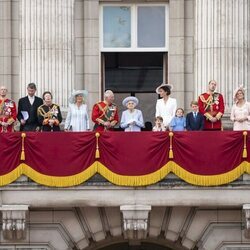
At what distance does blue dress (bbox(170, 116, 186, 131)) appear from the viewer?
203 feet

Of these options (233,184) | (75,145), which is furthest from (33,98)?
(233,184)

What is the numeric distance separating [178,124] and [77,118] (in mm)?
2944

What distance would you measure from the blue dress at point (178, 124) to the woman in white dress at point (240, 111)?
4.63ft

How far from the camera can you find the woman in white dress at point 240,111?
2416 inches

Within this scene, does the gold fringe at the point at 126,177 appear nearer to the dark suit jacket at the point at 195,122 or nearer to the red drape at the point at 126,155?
the red drape at the point at 126,155

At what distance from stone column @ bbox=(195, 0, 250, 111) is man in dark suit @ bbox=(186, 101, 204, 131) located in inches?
162

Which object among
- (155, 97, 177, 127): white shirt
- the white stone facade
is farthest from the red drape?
(155, 97, 177, 127): white shirt

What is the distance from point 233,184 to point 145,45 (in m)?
8.33

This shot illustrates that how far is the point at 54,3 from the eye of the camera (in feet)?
216

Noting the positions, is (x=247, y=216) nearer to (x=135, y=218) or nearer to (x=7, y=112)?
(x=135, y=218)

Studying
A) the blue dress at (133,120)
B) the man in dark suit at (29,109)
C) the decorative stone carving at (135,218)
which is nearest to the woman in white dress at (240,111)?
the blue dress at (133,120)

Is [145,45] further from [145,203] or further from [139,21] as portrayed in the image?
[145,203]

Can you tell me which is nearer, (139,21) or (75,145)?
(75,145)

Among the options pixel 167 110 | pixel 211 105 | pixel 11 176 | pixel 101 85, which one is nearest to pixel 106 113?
pixel 167 110
